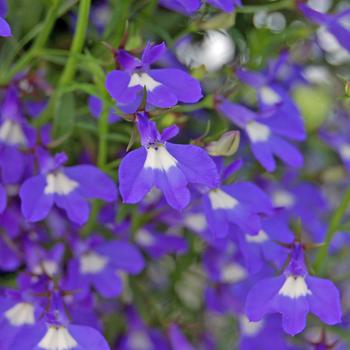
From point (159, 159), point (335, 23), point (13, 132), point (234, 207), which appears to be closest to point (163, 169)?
point (159, 159)

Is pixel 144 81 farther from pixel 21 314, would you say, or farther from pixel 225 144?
pixel 21 314

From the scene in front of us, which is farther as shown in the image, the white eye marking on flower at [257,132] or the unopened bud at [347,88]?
the white eye marking on flower at [257,132]

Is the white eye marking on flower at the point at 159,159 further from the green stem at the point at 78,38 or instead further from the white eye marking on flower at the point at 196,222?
the white eye marking on flower at the point at 196,222

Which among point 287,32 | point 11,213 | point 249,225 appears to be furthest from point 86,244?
point 287,32

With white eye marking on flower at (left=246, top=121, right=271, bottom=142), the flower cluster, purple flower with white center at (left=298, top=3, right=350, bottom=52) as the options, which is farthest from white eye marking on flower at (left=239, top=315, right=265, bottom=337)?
purple flower with white center at (left=298, top=3, right=350, bottom=52)

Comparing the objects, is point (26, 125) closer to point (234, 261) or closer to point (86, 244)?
point (86, 244)

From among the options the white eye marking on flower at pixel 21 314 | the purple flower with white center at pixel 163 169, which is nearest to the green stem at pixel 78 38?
the purple flower with white center at pixel 163 169

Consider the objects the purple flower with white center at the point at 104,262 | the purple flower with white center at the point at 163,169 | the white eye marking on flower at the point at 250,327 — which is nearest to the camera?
the purple flower with white center at the point at 163,169

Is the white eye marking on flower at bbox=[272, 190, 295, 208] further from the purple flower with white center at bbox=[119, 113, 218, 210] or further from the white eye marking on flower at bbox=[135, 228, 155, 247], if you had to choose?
the purple flower with white center at bbox=[119, 113, 218, 210]
